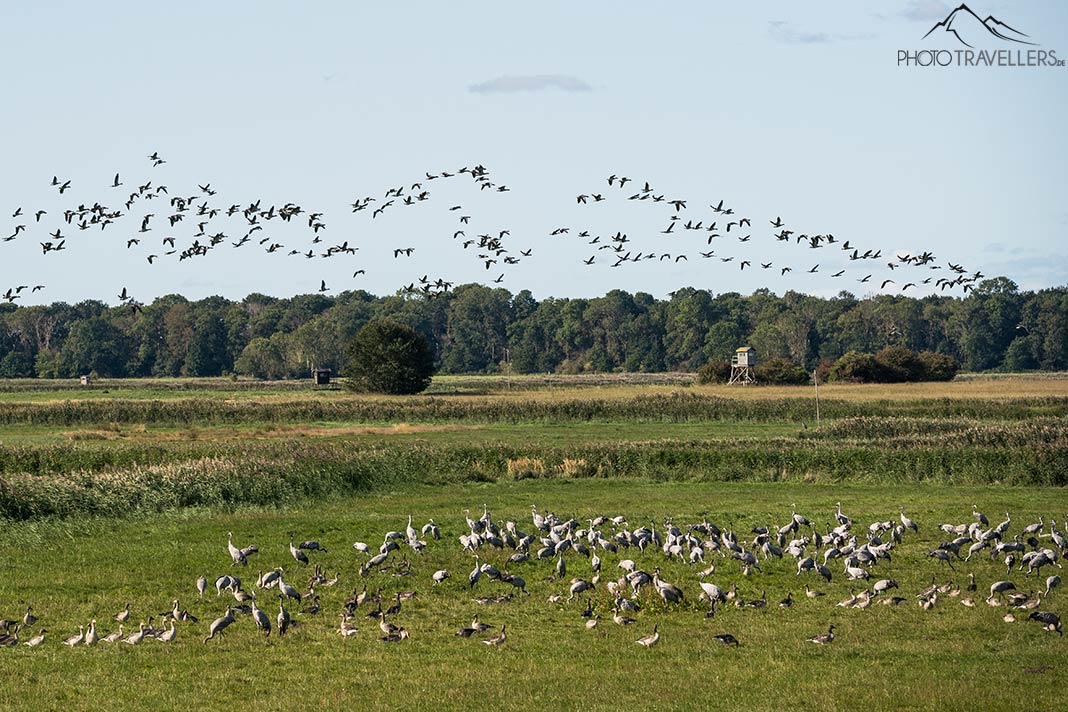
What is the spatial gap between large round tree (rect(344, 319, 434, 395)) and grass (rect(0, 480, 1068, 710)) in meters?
95.4

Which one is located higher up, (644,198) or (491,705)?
(644,198)

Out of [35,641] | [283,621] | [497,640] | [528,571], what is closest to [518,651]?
[497,640]

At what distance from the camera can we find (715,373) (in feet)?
513

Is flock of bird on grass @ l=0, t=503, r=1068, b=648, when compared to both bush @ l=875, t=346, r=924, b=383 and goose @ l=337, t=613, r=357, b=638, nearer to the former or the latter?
goose @ l=337, t=613, r=357, b=638

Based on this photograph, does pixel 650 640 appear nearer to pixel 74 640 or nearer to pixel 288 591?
pixel 288 591

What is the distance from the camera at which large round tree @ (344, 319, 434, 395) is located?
436ft

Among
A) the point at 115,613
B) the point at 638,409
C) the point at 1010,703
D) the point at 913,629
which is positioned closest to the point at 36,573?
the point at 115,613

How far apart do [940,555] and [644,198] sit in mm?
16997

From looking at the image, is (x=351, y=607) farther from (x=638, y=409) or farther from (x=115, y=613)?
(x=638, y=409)

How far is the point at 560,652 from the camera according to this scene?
2406 centimetres

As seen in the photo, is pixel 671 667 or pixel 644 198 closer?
pixel 671 667

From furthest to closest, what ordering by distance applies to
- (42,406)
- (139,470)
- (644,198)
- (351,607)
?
(42,406)
(139,470)
(644,198)
(351,607)

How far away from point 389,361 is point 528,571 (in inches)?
4032

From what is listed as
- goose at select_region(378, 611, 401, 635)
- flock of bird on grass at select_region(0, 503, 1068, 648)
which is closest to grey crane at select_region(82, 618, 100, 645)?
flock of bird on grass at select_region(0, 503, 1068, 648)
